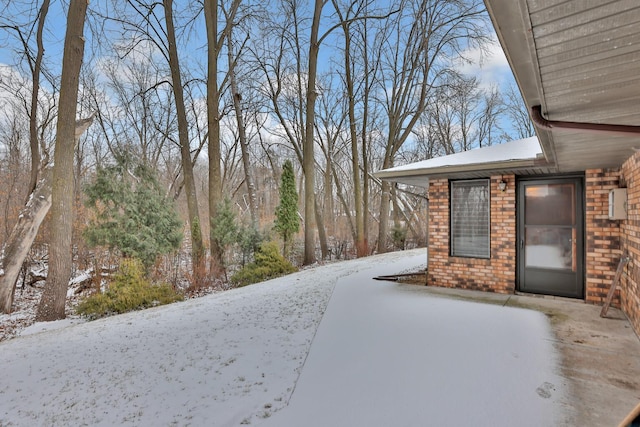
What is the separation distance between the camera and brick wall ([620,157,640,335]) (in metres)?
3.65

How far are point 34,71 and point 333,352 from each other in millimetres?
10494

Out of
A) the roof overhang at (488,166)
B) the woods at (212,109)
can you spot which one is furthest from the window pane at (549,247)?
the woods at (212,109)

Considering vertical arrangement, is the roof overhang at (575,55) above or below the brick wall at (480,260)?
above

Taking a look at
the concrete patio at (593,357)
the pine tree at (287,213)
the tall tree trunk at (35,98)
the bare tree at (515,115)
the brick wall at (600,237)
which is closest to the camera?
the concrete patio at (593,357)

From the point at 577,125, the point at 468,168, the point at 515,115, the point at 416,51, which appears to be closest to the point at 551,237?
the point at 468,168

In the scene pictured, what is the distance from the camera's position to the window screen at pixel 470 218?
5.73 m

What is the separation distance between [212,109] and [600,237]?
10.2 m

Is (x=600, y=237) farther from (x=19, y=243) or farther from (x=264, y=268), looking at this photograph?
(x=19, y=243)

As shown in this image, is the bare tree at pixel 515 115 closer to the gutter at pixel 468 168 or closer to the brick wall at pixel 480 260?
the brick wall at pixel 480 260

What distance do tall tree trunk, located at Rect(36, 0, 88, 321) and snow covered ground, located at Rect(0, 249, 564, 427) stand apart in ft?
5.65

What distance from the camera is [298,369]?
3.20 m

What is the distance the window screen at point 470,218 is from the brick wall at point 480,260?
11cm

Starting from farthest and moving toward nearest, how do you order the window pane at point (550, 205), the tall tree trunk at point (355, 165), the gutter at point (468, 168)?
the tall tree trunk at point (355, 165), the window pane at point (550, 205), the gutter at point (468, 168)

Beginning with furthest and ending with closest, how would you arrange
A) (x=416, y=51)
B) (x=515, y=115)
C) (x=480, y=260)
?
1. (x=515, y=115)
2. (x=416, y=51)
3. (x=480, y=260)
